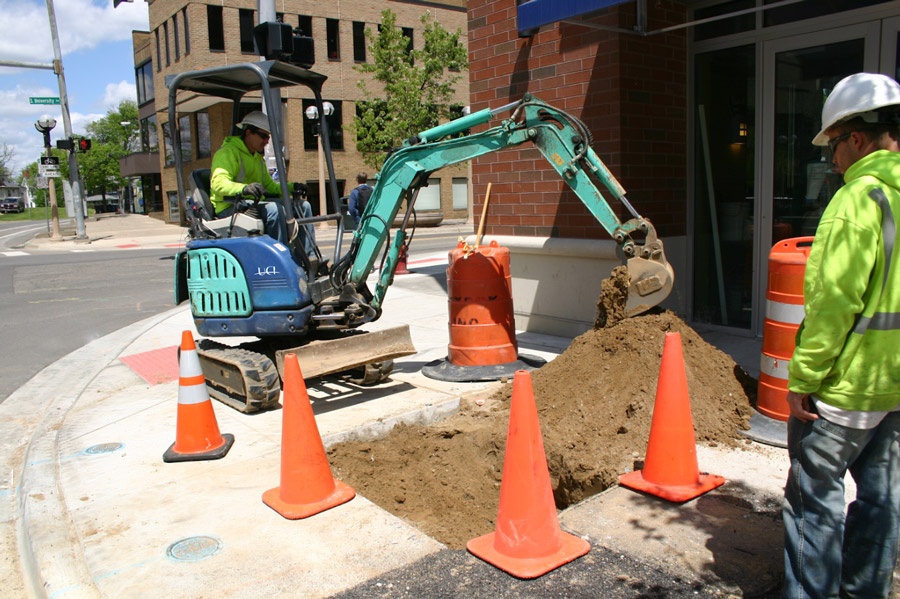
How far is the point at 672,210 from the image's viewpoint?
805 cm

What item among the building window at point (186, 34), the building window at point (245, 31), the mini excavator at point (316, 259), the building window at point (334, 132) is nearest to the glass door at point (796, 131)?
the mini excavator at point (316, 259)

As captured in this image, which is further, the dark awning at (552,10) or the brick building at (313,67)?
the brick building at (313,67)

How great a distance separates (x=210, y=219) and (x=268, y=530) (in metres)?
3.55

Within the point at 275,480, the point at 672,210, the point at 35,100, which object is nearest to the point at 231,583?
the point at 275,480

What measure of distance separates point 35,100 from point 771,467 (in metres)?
26.6

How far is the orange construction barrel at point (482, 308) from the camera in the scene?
6805 mm

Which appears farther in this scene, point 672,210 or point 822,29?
point 672,210

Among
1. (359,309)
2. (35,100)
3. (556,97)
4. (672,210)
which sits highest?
(35,100)

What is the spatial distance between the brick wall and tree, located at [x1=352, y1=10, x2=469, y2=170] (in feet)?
69.9

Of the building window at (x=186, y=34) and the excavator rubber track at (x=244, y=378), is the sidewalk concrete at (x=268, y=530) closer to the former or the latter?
the excavator rubber track at (x=244, y=378)

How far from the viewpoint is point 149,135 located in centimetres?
4650

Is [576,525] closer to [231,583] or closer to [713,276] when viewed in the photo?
[231,583]

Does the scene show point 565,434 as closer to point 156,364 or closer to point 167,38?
point 156,364

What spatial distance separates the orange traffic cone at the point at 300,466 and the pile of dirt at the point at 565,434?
0.45 metres
